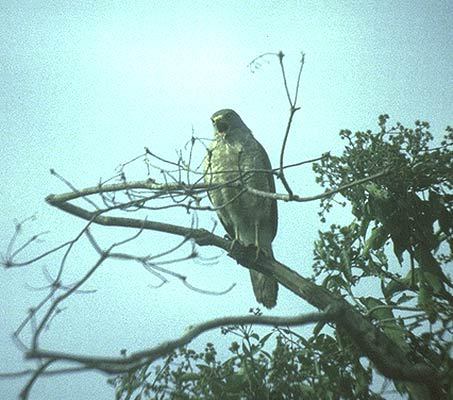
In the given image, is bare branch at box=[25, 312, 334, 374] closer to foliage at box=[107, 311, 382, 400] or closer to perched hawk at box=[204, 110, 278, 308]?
foliage at box=[107, 311, 382, 400]

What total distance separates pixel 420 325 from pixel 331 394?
692 mm

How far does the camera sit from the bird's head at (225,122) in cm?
610

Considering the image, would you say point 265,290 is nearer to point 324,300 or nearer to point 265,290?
point 265,290

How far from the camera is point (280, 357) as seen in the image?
3.37 metres

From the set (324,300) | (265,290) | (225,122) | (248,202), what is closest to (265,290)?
(265,290)

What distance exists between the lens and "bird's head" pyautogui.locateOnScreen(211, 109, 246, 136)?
610 cm

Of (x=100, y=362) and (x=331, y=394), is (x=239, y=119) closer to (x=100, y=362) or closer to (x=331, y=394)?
(x=331, y=394)

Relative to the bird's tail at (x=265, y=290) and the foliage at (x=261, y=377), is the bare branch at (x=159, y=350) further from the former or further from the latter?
the bird's tail at (x=265, y=290)

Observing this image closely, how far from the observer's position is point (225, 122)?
612cm

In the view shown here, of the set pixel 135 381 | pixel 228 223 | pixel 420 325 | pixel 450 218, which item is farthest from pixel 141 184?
pixel 228 223

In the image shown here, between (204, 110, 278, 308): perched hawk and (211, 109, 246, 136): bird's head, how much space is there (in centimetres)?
4

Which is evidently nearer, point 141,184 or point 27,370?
point 27,370

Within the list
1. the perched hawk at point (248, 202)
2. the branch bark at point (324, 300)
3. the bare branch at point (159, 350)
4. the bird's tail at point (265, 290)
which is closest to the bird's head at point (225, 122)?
the perched hawk at point (248, 202)

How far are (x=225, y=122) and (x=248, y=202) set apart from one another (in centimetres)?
112
